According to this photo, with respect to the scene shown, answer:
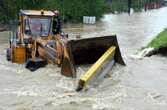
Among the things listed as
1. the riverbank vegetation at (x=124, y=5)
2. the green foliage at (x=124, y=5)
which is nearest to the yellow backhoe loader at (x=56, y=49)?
the riverbank vegetation at (x=124, y=5)

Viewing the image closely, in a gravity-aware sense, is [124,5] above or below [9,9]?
below

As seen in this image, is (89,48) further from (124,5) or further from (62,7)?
(124,5)

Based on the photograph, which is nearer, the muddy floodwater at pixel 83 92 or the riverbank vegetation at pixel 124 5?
the muddy floodwater at pixel 83 92

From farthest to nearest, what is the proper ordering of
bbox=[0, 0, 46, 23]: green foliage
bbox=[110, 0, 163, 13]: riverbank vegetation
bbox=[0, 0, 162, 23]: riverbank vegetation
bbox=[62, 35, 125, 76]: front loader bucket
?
bbox=[110, 0, 163, 13]: riverbank vegetation → bbox=[0, 0, 162, 23]: riverbank vegetation → bbox=[0, 0, 46, 23]: green foliage → bbox=[62, 35, 125, 76]: front loader bucket

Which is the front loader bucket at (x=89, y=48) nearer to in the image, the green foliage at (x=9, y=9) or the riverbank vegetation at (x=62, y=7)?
the riverbank vegetation at (x=62, y=7)

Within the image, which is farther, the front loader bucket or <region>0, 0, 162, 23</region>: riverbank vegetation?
<region>0, 0, 162, 23</region>: riverbank vegetation

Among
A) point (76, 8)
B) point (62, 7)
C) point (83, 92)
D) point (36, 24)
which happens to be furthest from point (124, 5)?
point (83, 92)

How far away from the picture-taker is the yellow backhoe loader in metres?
15.6

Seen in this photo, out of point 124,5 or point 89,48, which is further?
point 124,5

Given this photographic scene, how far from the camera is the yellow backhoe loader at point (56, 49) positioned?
15.6 meters

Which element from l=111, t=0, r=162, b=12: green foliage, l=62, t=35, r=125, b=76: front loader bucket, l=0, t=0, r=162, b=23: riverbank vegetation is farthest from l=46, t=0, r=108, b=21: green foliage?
l=62, t=35, r=125, b=76: front loader bucket

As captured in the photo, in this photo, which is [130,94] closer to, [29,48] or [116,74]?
[116,74]

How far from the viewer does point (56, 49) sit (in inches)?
672

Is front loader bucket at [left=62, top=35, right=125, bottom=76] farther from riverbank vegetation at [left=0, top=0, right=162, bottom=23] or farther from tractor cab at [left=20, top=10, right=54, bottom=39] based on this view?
riverbank vegetation at [left=0, top=0, right=162, bottom=23]
